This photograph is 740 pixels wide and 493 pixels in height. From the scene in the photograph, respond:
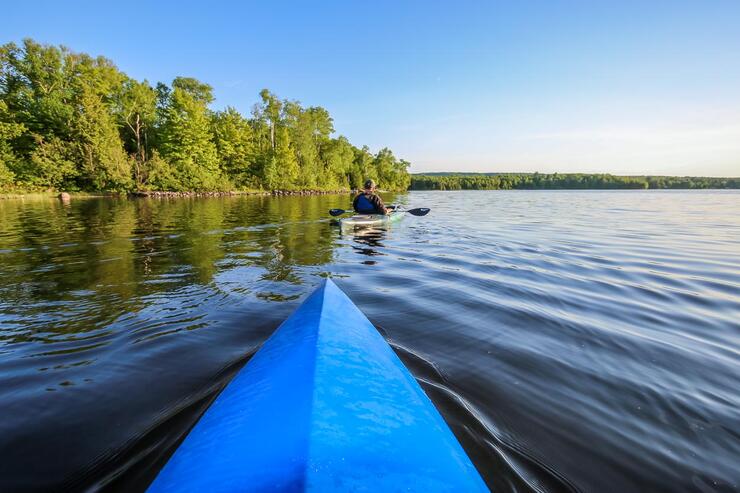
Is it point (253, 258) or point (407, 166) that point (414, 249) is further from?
point (407, 166)

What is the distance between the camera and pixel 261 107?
60.9m

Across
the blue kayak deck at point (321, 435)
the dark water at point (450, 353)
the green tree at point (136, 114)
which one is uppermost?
the green tree at point (136, 114)

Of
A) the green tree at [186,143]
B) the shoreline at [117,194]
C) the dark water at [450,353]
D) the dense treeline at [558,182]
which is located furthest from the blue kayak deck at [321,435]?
the dense treeline at [558,182]

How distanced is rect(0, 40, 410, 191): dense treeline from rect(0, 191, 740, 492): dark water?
123 feet

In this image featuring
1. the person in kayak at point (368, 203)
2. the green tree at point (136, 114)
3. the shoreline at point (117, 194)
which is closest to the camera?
the person in kayak at point (368, 203)

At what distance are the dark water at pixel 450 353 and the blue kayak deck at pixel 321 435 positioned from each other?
0.78 metres

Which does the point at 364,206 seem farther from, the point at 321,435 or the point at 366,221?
the point at 321,435

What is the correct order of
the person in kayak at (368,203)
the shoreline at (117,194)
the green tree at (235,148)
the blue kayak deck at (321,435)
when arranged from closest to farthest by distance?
1. the blue kayak deck at (321,435)
2. the person in kayak at (368,203)
3. the shoreline at (117,194)
4. the green tree at (235,148)

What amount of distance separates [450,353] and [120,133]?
188ft

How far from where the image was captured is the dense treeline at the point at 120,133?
36000 mm

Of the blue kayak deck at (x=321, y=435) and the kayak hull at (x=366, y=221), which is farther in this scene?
the kayak hull at (x=366, y=221)

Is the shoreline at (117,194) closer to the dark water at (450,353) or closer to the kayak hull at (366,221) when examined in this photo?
the kayak hull at (366,221)

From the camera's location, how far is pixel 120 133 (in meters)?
45.8

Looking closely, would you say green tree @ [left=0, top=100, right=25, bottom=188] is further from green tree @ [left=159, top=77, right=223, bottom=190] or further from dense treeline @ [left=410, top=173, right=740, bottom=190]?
dense treeline @ [left=410, top=173, right=740, bottom=190]
